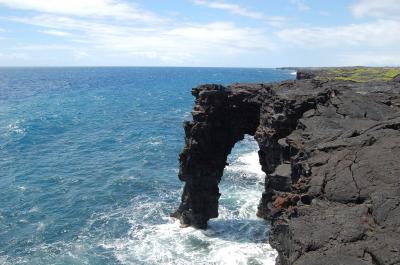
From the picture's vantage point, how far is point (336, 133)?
2819 cm

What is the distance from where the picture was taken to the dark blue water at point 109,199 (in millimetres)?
40500

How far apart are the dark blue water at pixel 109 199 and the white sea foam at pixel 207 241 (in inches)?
3.9

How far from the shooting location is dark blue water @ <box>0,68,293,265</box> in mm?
40500

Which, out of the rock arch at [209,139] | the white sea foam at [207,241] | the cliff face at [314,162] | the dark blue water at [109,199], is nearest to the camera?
the cliff face at [314,162]

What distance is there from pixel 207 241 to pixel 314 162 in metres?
21.4

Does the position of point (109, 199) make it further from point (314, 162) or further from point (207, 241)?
point (314, 162)

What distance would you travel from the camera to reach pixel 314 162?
2453 cm

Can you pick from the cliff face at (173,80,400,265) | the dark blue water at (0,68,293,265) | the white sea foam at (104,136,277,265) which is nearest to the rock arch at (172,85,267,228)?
the cliff face at (173,80,400,265)

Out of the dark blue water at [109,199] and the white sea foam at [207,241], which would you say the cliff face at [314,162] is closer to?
the white sea foam at [207,241]

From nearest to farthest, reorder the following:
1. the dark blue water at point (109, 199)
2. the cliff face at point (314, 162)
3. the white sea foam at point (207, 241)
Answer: the cliff face at point (314, 162) → the white sea foam at point (207, 241) → the dark blue water at point (109, 199)

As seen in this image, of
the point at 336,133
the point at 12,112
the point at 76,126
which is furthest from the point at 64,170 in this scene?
the point at 12,112

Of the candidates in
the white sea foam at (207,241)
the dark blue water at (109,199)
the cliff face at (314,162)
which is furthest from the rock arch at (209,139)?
the dark blue water at (109,199)

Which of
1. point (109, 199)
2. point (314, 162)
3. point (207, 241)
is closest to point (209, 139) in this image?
point (207, 241)

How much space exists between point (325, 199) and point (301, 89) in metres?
20.2
